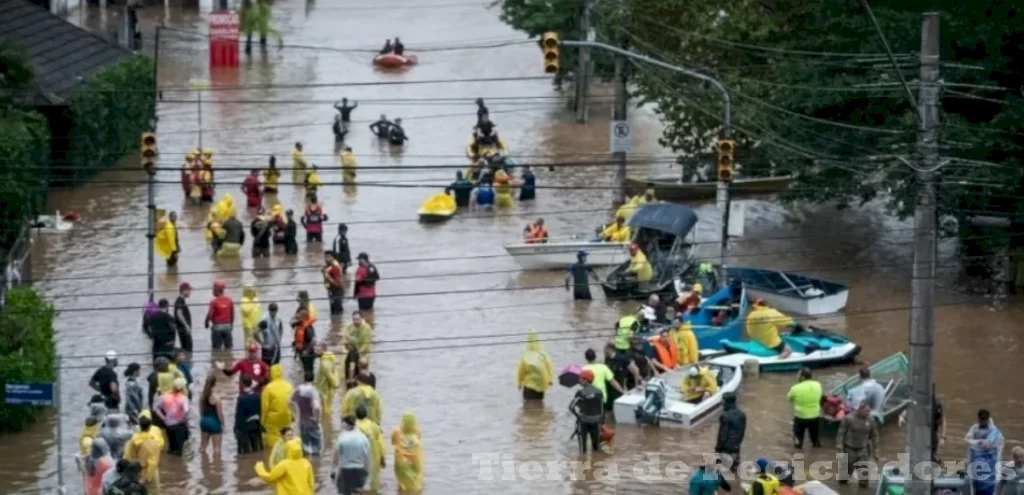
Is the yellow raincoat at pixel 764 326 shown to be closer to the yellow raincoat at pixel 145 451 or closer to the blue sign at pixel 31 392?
the yellow raincoat at pixel 145 451

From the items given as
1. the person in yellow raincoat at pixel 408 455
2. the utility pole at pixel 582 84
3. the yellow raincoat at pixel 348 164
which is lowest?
the person in yellow raincoat at pixel 408 455

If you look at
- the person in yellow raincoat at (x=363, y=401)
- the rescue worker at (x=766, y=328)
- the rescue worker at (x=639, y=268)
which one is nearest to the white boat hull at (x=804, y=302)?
the rescue worker at (x=639, y=268)

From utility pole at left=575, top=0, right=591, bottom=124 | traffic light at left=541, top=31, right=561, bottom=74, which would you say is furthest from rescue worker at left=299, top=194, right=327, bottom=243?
utility pole at left=575, top=0, right=591, bottom=124

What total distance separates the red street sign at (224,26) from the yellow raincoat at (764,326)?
3372 centimetres

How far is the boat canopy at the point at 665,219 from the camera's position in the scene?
141ft

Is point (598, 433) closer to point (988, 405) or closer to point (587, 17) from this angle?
point (988, 405)

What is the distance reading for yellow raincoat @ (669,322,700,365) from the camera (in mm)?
35719

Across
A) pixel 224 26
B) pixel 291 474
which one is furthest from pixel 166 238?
pixel 224 26

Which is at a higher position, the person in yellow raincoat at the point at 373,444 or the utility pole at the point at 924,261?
the utility pole at the point at 924,261

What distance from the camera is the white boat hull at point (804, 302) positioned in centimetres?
4075

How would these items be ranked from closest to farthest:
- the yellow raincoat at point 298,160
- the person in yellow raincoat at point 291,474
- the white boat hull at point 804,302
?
the person in yellow raincoat at point 291,474 → the white boat hull at point 804,302 → the yellow raincoat at point 298,160

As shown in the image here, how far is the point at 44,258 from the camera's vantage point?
45062mm

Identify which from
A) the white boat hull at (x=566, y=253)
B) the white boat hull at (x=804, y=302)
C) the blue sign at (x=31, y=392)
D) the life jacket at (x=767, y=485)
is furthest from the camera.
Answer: the white boat hull at (x=566, y=253)

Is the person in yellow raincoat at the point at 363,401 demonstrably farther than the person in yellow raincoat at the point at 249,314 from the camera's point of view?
No
